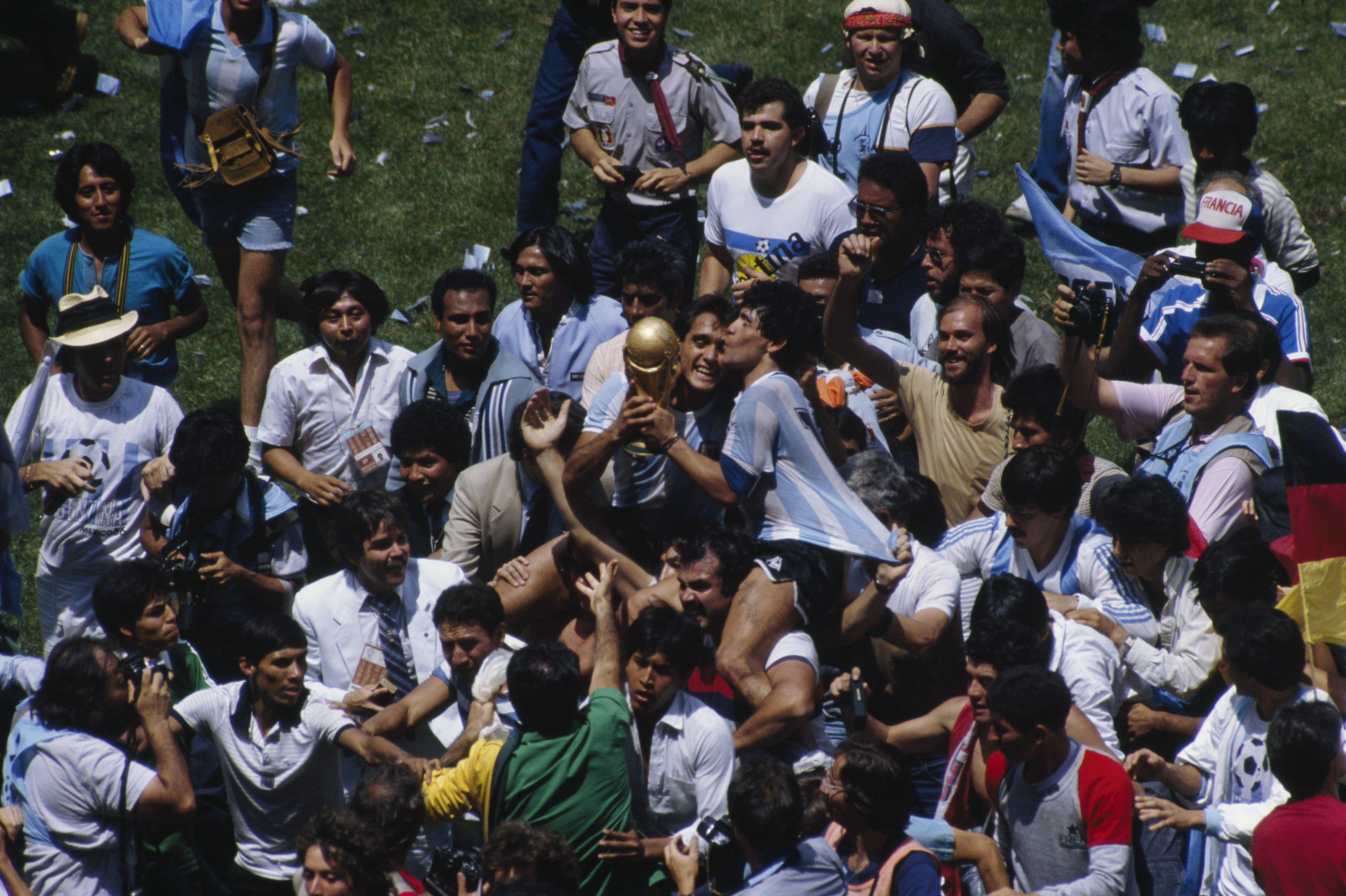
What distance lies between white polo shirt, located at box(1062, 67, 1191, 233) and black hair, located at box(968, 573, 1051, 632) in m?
3.92

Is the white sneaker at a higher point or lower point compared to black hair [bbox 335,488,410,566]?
lower

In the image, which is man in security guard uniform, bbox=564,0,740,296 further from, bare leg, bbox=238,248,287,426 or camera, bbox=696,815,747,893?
camera, bbox=696,815,747,893

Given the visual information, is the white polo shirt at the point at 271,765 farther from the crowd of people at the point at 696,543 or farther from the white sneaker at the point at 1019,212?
the white sneaker at the point at 1019,212

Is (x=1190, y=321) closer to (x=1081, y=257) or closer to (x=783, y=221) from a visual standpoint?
(x=1081, y=257)

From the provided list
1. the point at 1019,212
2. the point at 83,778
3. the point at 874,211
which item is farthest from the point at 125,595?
the point at 1019,212

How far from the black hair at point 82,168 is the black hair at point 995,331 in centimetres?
432

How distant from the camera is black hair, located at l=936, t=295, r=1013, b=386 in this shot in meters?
6.28

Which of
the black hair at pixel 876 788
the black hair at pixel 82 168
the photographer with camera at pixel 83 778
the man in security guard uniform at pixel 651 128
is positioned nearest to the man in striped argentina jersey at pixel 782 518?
the black hair at pixel 876 788

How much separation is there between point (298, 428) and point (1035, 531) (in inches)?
141

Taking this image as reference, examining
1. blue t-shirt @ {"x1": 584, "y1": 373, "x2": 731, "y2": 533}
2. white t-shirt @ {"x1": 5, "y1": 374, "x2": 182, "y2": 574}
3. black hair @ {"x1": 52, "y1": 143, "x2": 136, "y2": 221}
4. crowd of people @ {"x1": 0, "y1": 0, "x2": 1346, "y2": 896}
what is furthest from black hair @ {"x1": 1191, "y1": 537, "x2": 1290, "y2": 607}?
black hair @ {"x1": 52, "y1": 143, "x2": 136, "y2": 221}

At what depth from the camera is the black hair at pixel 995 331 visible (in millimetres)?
6281

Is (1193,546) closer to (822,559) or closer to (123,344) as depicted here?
(822,559)

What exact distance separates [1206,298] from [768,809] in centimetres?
358

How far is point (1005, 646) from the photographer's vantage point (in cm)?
489
